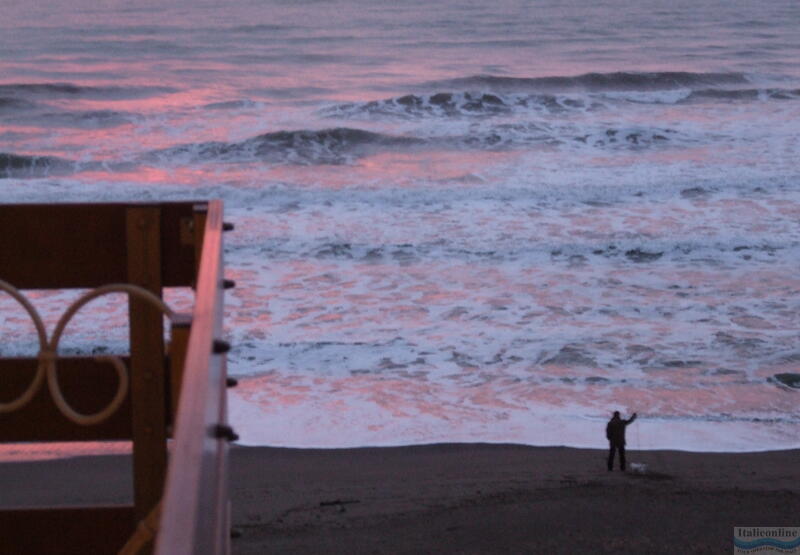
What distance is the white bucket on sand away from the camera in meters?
7.28

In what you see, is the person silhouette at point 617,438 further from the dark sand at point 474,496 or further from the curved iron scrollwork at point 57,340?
the curved iron scrollwork at point 57,340

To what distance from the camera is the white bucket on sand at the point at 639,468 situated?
7.28 meters

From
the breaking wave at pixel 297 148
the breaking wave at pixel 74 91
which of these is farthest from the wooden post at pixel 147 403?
the breaking wave at pixel 74 91

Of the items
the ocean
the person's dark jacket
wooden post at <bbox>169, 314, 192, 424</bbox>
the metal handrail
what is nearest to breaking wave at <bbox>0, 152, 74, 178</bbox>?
the ocean

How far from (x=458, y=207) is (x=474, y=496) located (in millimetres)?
11291

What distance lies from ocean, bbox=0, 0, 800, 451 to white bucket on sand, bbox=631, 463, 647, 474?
0.60 meters

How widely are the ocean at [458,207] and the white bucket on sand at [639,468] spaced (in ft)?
1.96

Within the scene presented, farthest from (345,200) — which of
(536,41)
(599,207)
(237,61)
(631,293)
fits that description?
(536,41)

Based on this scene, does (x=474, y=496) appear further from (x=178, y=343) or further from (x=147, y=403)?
(x=178, y=343)

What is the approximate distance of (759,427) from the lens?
826 cm

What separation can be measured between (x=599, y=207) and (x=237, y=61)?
21732mm

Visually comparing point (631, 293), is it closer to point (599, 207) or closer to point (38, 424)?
point (599, 207)

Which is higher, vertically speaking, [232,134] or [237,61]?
[237,61]

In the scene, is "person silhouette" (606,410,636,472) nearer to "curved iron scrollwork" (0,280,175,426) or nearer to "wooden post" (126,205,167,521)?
"wooden post" (126,205,167,521)
